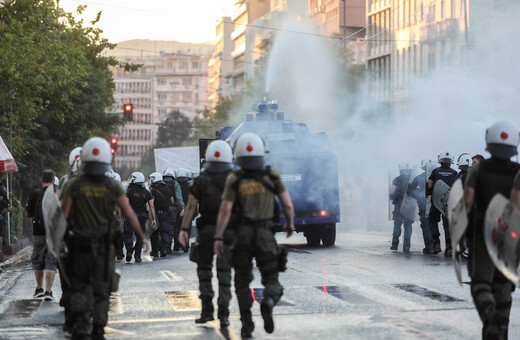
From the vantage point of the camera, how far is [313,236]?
24.0 meters

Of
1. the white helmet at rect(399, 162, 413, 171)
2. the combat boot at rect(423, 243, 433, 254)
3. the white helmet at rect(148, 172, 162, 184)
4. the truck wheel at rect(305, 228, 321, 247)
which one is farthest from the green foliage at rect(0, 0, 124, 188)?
the combat boot at rect(423, 243, 433, 254)

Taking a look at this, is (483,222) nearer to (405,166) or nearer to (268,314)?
(268,314)

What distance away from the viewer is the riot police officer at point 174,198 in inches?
901

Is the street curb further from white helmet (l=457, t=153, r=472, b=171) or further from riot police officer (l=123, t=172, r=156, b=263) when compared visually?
white helmet (l=457, t=153, r=472, b=171)

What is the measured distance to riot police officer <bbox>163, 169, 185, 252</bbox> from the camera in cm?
2288

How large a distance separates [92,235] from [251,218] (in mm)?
1330

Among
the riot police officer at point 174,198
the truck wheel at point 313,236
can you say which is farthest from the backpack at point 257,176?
the truck wheel at point 313,236

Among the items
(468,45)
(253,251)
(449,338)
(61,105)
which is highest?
(468,45)

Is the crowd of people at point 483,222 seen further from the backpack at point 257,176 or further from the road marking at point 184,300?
the road marking at point 184,300

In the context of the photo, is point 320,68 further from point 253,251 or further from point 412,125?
point 253,251

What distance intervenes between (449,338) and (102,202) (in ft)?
9.86

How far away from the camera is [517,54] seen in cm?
3875

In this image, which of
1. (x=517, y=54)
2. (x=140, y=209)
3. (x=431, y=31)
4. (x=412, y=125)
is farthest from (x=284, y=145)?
(x=431, y=31)

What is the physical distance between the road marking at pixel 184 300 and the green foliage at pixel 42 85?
12549mm
